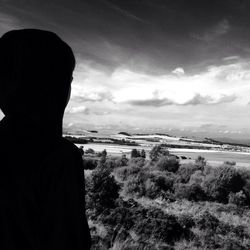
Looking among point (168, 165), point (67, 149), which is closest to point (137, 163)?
point (168, 165)

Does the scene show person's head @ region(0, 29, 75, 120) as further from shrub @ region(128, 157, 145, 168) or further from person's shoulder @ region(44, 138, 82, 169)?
shrub @ region(128, 157, 145, 168)

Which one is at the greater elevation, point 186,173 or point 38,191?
point 38,191

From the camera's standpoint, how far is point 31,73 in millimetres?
1468

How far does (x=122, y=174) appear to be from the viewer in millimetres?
20844

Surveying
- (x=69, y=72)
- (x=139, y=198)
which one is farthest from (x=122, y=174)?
(x=69, y=72)

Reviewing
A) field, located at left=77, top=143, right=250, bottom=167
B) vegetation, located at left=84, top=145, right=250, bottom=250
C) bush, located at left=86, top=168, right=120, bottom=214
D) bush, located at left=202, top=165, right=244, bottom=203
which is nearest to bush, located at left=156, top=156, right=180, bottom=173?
vegetation, located at left=84, top=145, right=250, bottom=250

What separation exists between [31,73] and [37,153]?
0.39 meters

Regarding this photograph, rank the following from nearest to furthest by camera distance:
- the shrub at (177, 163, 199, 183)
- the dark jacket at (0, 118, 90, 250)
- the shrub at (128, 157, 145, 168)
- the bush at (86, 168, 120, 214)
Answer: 1. the dark jacket at (0, 118, 90, 250)
2. the bush at (86, 168, 120, 214)
3. the shrub at (177, 163, 199, 183)
4. the shrub at (128, 157, 145, 168)

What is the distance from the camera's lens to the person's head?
1454 mm

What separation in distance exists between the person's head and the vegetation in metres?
6.67

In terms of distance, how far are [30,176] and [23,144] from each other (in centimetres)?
16

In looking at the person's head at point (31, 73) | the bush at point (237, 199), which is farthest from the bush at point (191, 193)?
the person's head at point (31, 73)

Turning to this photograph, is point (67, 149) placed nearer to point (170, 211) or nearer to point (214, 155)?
point (170, 211)

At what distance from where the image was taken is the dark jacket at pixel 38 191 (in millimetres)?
1319
